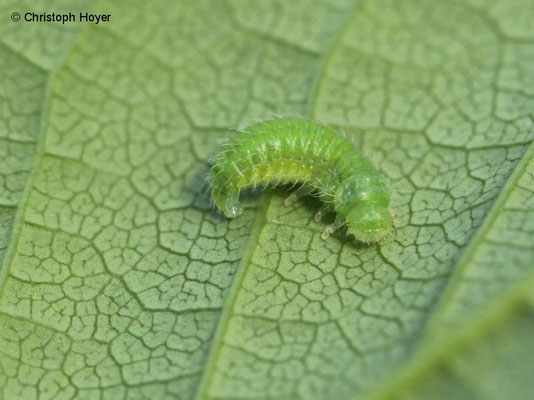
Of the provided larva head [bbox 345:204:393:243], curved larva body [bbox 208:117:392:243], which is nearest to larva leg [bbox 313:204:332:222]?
curved larva body [bbox 208:117:392:243]

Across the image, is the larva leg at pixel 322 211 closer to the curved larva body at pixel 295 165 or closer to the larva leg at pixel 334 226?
the curved larva body at pixel 295 165

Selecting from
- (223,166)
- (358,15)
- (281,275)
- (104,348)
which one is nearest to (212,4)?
(358,15)

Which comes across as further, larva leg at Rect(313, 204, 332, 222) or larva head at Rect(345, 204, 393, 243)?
larva leg at Rect(313, 204, 332, 222)

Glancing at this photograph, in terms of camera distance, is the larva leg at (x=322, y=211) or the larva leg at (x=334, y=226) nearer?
the larva leg at (x=334, y=226)

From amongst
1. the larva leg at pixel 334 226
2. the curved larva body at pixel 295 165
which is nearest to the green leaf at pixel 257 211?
the larva leg at pixel 334 226

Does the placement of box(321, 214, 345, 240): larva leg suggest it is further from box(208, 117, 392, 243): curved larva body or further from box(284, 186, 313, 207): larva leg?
box(284, 186, 313, 207): larva leg

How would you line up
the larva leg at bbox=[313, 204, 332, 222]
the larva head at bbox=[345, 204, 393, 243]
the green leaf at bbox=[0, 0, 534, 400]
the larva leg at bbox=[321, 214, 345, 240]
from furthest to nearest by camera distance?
the larva leg at bbox=[313, 204, 332, 222] < the larva leg at bbox=[321, 214, 345, 240] < the larva head at bbox=[345, 204, 393, 243] < the green leaf at bbox=[0, 0, 534, 400]

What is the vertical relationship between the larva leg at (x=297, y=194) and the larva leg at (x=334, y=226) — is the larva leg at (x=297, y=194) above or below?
above
